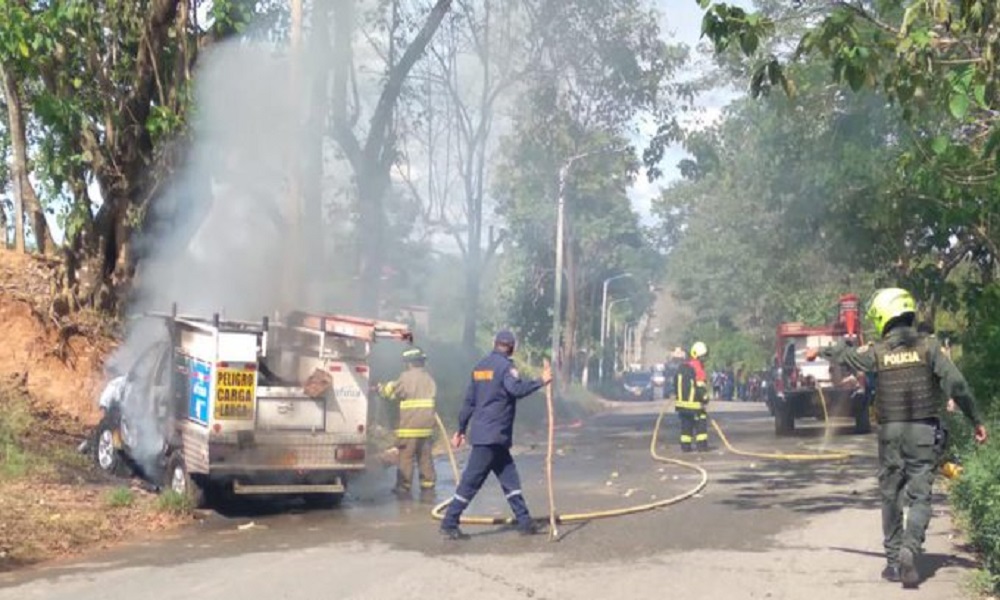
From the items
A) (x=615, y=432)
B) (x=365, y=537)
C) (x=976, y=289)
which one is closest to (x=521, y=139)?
(x=615, y=432)

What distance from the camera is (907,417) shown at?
8.45 m

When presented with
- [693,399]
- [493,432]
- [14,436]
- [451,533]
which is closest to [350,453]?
[451,533]

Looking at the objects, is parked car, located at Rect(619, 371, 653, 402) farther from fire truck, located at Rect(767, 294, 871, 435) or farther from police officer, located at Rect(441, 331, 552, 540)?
police officer, located at Rect(441, 331, 552, 540)

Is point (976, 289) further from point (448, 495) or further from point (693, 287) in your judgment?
point (693, 287)

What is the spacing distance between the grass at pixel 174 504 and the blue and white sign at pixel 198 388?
0.79 meters

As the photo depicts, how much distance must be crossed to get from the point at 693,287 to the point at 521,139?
150ft

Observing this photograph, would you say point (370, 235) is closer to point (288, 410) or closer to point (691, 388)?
point (691, 388)

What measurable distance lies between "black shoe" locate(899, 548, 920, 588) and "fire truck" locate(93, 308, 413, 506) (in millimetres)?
6541

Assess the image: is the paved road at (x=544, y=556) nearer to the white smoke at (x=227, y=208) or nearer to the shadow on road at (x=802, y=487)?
the shadow on road at (x=802, y=487)

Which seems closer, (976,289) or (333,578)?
(333,578)

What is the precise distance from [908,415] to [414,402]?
736 cm

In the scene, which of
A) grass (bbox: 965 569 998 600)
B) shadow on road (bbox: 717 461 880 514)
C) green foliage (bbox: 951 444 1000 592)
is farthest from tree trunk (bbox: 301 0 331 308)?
grass (bbox: 965 569 998 600)

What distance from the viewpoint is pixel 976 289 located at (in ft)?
66.3

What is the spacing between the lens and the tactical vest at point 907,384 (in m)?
8.44
